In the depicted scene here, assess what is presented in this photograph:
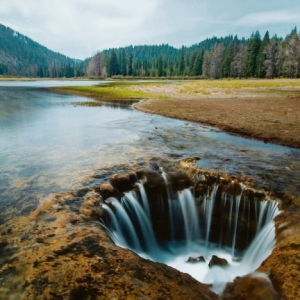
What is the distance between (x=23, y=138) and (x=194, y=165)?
37.5ft

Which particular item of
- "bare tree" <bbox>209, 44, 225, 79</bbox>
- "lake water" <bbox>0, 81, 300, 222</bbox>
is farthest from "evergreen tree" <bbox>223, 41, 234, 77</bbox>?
"lake water" <bbox>0, 81, 300, 222</bbox>

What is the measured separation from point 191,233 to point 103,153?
20.4ft

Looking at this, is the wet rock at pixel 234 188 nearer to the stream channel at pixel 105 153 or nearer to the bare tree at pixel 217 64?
the stream channel at pixel 105 153

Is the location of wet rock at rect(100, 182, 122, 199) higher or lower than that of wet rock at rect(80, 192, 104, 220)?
lower

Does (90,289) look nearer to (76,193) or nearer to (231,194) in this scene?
(76,193)

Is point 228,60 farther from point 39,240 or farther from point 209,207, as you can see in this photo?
point 39,240

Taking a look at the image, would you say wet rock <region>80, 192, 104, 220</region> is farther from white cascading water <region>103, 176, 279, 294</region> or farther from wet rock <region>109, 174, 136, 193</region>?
wet rock <region>109, 174, 136, 193</region>

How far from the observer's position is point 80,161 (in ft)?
38.9

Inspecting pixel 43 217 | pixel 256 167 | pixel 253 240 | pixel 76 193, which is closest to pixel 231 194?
pixel 253 240

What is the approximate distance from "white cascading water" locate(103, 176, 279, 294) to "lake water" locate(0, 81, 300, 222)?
1.49 meters

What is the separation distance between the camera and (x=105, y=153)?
43.4 feet

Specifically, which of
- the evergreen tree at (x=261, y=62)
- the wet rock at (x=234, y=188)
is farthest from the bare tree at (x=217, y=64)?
the wet rock at (x=234, y=188)

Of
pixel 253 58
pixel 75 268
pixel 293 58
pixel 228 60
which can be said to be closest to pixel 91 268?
pixel 75 268

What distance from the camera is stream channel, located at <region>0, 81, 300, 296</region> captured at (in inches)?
360
